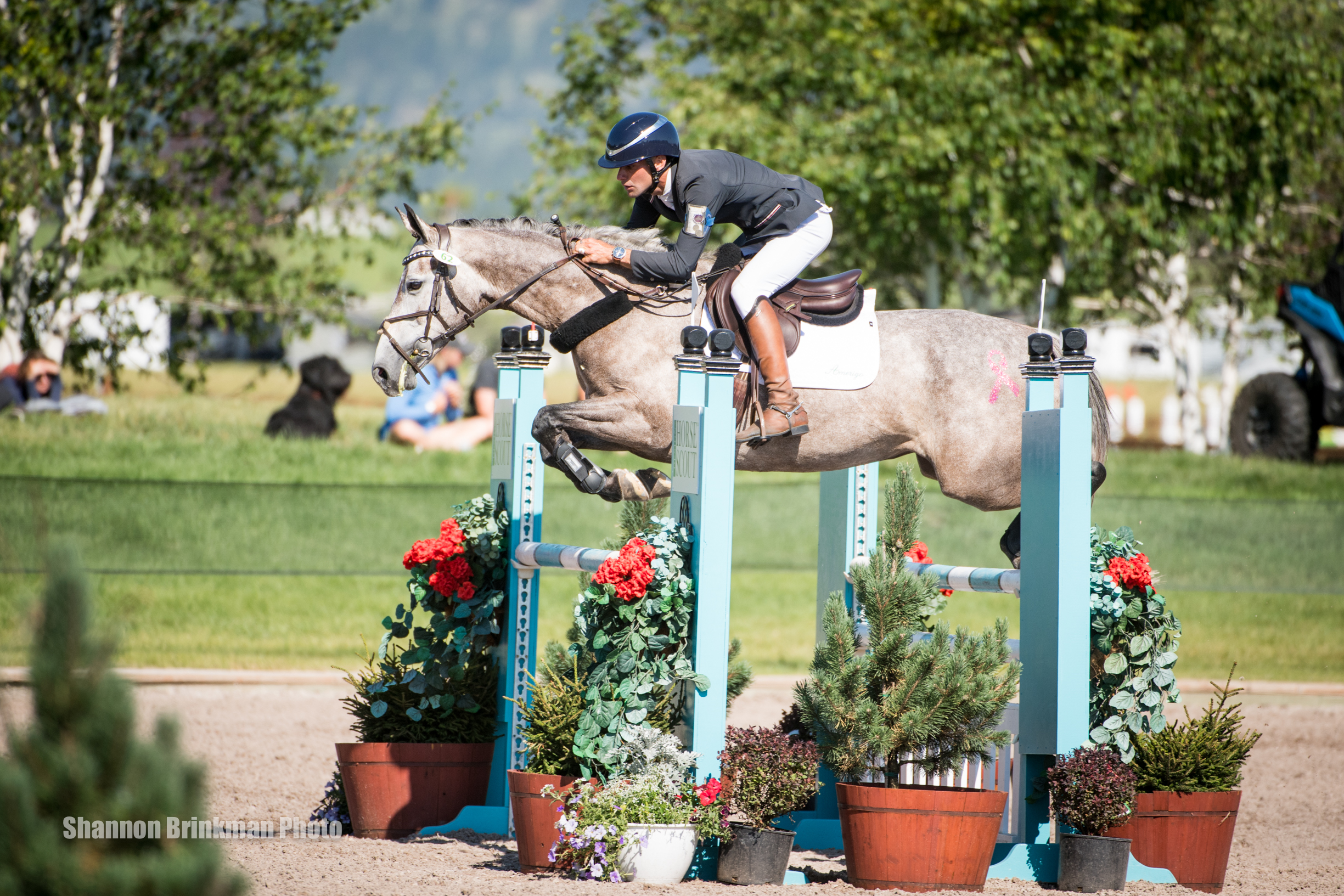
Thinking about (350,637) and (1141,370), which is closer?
(350,637)

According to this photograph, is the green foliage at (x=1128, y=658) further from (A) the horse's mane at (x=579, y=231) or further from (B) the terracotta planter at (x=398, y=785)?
(B) the terracotta planter at (x=398, y=785)

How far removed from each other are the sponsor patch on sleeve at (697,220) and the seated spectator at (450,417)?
26.7 ft

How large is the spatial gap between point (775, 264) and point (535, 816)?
1.92 metres

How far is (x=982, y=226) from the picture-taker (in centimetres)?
1669

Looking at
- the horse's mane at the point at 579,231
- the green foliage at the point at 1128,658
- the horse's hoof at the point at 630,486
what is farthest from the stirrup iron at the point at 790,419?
the green foliage at the point at 1128,658

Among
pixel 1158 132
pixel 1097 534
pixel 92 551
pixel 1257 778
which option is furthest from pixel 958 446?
pixel 1158 132

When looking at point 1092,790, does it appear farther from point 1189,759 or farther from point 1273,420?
point 1273,420

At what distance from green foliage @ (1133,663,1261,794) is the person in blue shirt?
30.8 ft

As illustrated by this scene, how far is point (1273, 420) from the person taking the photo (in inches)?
583

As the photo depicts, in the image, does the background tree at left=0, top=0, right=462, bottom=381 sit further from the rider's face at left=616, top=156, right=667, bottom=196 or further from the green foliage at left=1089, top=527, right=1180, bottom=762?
the green foliage at left=1089, top=527, right=1180, bottom=762

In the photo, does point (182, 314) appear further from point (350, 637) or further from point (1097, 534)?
point (1097, 534)

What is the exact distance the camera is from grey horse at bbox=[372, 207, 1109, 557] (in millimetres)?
4195

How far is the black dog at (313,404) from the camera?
12586mm

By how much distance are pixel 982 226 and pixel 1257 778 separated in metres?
11.6
